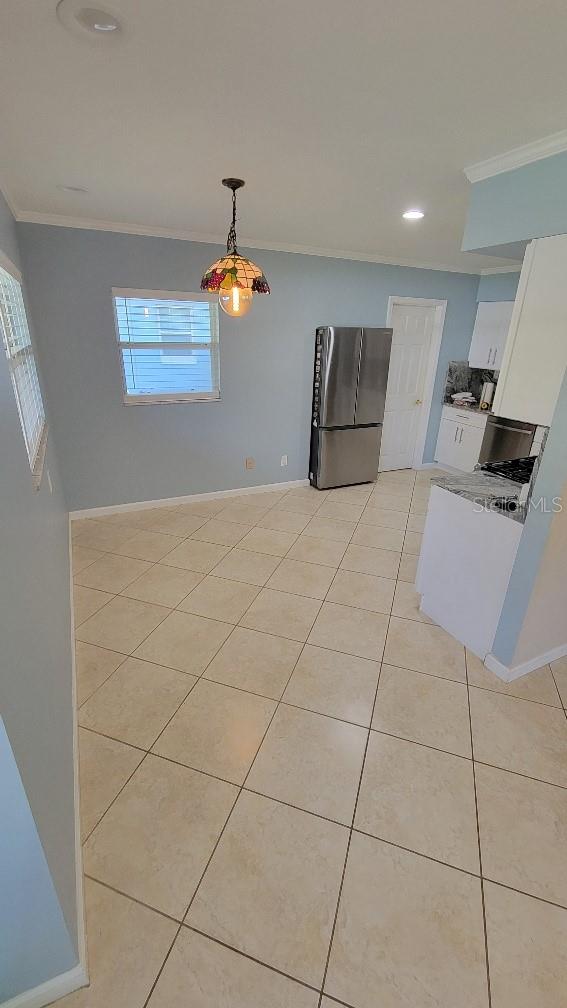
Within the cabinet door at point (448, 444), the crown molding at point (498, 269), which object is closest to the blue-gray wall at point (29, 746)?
the cabinet door at point (448, 444)

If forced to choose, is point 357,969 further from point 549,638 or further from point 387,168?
point 387,168

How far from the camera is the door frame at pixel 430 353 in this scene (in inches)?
185

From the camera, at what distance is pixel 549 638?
2.31 meters

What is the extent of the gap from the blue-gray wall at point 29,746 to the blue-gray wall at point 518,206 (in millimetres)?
2134

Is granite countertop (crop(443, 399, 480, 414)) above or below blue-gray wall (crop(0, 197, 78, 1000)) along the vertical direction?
above

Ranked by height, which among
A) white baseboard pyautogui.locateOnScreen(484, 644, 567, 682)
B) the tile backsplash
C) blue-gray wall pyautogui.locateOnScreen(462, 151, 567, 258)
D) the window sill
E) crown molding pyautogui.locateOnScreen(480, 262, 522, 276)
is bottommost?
white baseboard pyautogui.locateOnScreen(484, 644, 567, 682)

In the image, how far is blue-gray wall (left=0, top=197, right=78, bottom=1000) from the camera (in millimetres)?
977

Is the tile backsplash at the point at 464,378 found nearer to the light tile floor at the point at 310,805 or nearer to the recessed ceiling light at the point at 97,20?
the light tile floor at the point at 310,805

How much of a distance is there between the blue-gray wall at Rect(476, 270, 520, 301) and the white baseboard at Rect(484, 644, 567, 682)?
3998 millimetres

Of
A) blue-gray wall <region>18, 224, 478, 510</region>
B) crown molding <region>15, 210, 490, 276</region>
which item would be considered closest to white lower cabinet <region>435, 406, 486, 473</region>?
blue-gray wall <region>18, 224, 478, 510</region>

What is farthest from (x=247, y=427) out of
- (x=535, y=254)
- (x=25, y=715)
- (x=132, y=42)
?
(x=25, y=715)

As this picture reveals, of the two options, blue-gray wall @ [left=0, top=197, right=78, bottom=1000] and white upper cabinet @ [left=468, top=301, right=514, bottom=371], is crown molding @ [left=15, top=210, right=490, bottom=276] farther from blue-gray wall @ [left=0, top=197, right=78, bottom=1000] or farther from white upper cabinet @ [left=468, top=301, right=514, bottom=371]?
blue-gray wall @ [left=0, top=197, right=78, bottom=1000]

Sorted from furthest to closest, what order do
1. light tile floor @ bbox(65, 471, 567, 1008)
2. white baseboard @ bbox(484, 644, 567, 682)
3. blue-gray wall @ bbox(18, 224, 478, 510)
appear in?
blue-gray wall @ bbox(18, 224, 478, 510)
white baseboard @ bbox(484, 644, 567, 682)
light tile floor @ bbox(65, 471, 567, 1008)

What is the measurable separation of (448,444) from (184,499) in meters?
3.34
